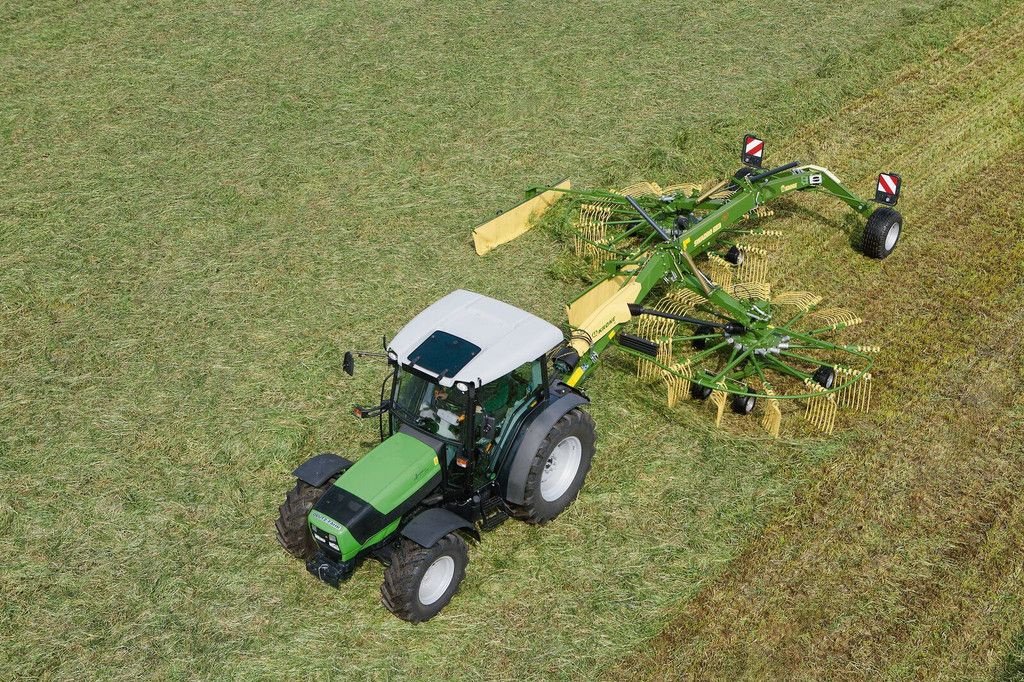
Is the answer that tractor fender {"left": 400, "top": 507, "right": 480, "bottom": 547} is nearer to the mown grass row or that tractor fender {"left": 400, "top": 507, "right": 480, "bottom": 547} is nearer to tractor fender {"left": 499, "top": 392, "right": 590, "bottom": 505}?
tractor fender {"left": 499, "top": 392, "right": 590, "bottom": 505}

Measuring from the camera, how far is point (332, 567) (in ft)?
26.1

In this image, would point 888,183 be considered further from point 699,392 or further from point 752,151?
point 699,392

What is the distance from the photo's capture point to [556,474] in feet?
30.2

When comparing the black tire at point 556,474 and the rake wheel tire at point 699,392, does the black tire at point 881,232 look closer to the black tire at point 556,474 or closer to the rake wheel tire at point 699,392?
the rake wheel tire at point 699,392

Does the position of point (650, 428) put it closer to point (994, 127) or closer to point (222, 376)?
point (222, 376)

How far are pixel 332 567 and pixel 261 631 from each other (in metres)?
0.91

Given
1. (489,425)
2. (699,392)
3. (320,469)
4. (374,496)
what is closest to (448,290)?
(699,392)

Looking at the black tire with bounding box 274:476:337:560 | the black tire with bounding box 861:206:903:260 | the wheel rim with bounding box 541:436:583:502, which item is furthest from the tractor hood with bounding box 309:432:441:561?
the black tire with bounding box 861:206:903:260

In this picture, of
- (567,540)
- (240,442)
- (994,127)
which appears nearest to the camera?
(567,540)

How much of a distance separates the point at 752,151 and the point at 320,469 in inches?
309

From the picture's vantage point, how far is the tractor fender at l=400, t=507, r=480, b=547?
775 centimetres

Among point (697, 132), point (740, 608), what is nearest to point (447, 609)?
point (740, 608)

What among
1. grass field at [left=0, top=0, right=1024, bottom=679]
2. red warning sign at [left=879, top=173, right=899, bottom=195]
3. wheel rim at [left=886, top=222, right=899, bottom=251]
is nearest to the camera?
grass field at [left=0, top=0, right=1024, bottom=679]

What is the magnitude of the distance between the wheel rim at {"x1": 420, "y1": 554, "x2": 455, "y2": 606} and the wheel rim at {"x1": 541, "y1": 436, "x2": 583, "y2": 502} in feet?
4.08
